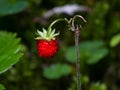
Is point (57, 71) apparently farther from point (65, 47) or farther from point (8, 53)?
point (8, 53)

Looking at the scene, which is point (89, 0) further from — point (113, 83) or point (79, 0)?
point (113, 83)

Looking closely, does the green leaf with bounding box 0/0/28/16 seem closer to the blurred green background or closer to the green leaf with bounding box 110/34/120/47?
the blurred green background

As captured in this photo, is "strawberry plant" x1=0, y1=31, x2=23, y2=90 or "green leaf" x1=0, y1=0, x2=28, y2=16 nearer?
"strawberry plant" x1=0, y1=31, x2=23, y2=90

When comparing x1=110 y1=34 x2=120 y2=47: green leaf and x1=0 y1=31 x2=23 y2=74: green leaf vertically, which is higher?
x1=110 y1=34 x2=120 y2=47: green leaf

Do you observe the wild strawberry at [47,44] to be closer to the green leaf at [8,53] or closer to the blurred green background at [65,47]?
the green leaf at [8,53]

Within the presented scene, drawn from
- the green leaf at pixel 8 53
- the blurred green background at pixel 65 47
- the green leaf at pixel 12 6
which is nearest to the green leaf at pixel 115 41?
the blurred green background at pixel 65 47

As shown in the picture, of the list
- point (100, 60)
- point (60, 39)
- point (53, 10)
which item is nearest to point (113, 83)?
point (100, 60)

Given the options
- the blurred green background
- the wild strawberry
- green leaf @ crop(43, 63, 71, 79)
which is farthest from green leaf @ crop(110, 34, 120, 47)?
the wild strawberry
